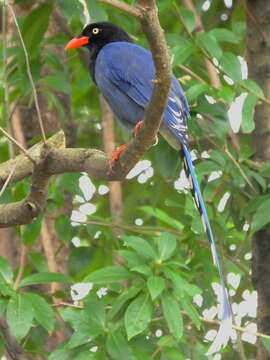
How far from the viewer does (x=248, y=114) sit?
480 cm

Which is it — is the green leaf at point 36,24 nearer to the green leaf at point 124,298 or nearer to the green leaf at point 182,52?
the green leaf at point 182,52

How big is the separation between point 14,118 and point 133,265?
182 centimetres

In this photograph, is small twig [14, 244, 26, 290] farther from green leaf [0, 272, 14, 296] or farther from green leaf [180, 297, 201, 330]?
green leaf [180, 297, 201, 330]

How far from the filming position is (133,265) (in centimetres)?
428

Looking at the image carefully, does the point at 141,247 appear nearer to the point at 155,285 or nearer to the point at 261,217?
the point at 155,285

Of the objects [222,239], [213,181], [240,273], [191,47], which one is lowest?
[240,273]

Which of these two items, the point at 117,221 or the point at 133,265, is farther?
the point at 117,221

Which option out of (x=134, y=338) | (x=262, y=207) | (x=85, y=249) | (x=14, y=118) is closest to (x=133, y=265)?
(x=134, y=338)

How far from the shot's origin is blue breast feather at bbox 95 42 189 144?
4828 millimetres

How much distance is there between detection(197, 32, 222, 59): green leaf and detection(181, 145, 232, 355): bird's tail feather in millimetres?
488

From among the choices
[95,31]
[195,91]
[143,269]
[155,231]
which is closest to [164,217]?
[155,231]

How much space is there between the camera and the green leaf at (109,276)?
4258 mm

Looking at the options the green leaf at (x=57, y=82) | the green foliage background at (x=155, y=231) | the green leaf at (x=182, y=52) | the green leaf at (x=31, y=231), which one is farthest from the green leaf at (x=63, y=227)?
the green leaf at (x=182, y=52)

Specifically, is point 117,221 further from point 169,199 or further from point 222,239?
point 222,239
